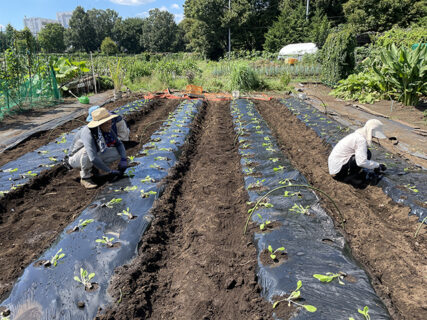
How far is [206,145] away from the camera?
6.38 meters

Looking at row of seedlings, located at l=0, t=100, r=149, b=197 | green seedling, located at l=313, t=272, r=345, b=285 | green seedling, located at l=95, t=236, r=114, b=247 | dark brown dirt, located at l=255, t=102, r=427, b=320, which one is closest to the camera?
green seedling, located at l=313, t=272, r=345, b=285

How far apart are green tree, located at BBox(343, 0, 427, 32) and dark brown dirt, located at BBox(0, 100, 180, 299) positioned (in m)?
32.2

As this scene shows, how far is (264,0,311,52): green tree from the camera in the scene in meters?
33.5

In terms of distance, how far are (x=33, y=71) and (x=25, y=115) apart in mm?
2905

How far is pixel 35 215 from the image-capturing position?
3721 millimetres

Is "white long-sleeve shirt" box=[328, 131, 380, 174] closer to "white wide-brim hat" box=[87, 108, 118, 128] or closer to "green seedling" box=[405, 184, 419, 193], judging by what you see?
"green seedling" box=[405, 184, 419, 193]

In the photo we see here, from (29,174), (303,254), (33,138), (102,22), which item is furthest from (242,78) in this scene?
(102,22)

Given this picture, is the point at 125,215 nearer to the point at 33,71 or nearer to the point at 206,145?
the point at 206,145

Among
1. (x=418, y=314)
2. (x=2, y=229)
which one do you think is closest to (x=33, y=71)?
(x=2, y=229)

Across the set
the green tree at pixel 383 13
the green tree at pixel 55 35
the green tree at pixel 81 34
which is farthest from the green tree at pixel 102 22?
the green tree at pixel 383 13

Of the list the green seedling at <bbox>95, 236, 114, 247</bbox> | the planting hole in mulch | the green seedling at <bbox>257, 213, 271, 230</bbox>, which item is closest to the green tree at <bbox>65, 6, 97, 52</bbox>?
the green seedling at <bbox>95, 236, 114, 247</bbox>

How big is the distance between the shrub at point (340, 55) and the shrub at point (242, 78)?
3999 mm

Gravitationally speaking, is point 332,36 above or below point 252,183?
above

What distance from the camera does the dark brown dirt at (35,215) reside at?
2887 mm
